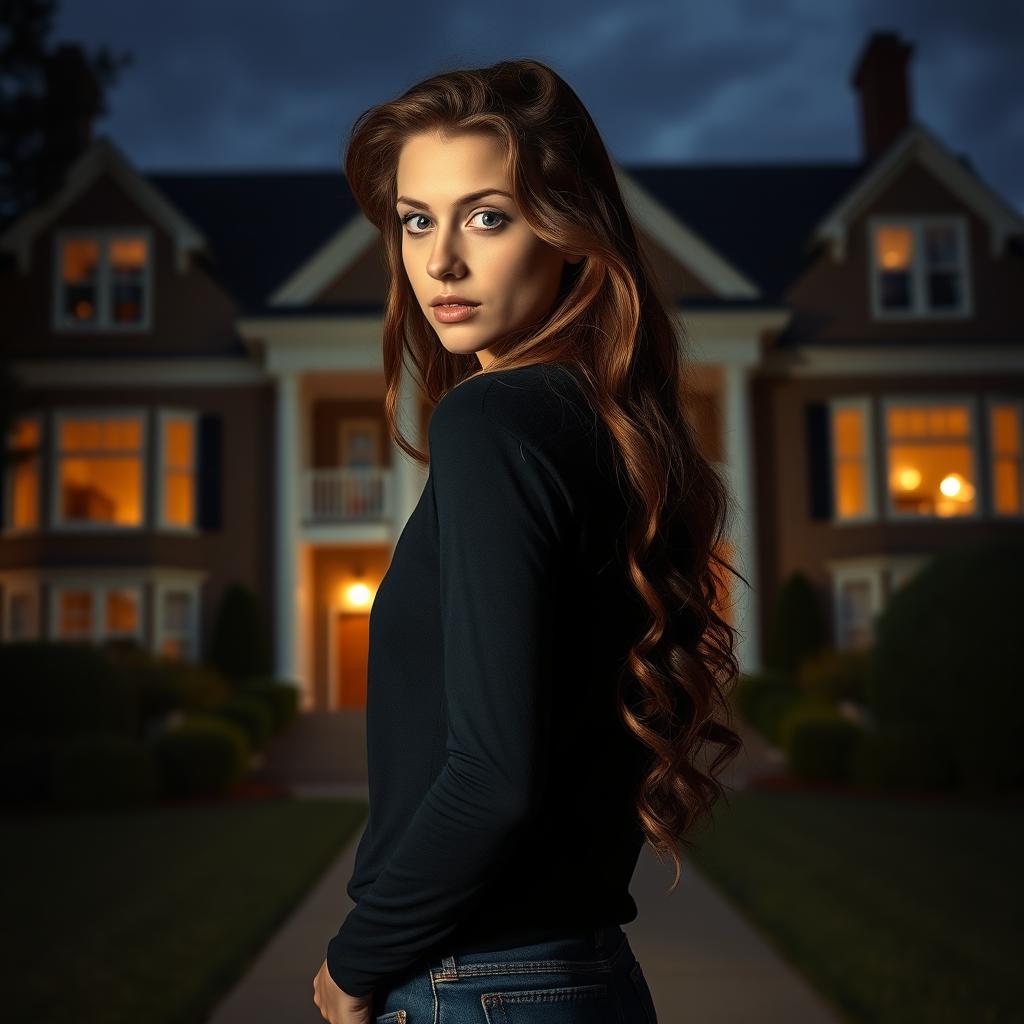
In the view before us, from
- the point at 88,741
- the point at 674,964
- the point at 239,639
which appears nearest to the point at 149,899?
the point at 674,964

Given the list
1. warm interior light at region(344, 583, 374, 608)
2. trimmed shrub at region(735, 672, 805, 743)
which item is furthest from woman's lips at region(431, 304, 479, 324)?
warm interior light at region(344, 583, 374, 608)

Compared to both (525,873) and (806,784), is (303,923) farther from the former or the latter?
(806,784)

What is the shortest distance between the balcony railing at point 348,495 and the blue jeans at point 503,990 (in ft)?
58.4

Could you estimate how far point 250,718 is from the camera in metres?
14.7

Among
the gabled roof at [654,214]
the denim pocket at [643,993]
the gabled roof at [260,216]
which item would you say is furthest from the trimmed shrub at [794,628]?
the denim pocket at [643,993]

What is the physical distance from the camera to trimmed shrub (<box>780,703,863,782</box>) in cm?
1261

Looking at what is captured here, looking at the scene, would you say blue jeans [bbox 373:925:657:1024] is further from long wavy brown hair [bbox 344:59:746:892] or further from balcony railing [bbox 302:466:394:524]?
balcony railing [bbox 302:466:394:524]

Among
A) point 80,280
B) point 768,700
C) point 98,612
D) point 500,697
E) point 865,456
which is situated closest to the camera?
point 500,697

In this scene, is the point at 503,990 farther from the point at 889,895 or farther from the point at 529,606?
the point at 889,895

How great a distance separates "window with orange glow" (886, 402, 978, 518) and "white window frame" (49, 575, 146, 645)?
12006 mm

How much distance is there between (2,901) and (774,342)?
15.2m

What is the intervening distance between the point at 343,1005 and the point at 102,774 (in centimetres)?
1072

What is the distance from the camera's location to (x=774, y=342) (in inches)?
771

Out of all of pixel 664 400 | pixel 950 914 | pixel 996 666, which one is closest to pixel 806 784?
pixel 996 666
